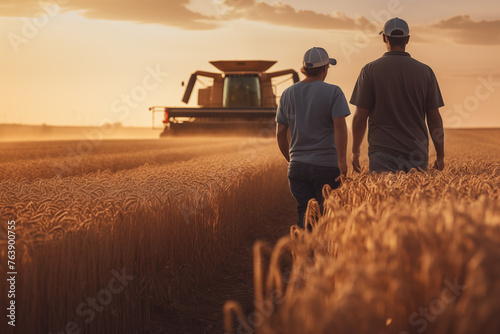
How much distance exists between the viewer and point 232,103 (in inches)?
883

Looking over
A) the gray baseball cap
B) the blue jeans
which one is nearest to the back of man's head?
the gray baseball cap

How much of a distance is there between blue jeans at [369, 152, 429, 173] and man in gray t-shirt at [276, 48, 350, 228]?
0.55m

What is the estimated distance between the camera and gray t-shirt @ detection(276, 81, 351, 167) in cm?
491

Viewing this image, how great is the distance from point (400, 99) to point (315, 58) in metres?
0.91

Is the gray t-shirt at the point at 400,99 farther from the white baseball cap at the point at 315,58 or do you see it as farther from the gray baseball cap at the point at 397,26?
the white baseball cap at the point at 315,58

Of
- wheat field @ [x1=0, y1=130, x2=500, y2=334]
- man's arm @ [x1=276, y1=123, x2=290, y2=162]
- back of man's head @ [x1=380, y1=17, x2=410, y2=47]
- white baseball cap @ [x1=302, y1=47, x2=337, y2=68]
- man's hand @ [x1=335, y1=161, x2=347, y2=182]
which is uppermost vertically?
back of man's head @ [x1=380, y1=17, x2=410, y2=47]

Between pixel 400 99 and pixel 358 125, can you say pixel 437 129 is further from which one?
pixel 358 125

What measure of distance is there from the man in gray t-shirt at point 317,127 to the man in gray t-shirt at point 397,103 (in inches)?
16.9

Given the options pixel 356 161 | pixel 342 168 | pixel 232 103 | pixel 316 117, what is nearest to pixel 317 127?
pixel 316 117

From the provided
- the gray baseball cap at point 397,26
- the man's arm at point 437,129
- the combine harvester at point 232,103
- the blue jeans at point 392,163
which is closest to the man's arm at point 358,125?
the blue jeans at point 392,163

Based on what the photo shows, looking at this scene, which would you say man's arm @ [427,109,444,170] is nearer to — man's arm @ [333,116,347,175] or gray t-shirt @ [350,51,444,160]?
gray t-shirt @ [350,51,444,160]

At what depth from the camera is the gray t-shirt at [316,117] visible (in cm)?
491

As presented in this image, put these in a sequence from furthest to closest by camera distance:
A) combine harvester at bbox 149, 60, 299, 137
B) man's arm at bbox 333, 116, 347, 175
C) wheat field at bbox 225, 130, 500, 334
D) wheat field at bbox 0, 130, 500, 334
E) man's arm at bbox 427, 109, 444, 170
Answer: combine harvester at bbox 149, 60, 299, 137
man's arm at bbox 427, 109, 444, 170
man's arm at bbox 333, 116, 347, 175
wheat field at bbox 0, 130, 500, 334
wheat field at bbox 225, 130, 500, 334

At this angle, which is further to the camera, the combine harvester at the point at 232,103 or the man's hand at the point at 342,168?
the combine harvester at the point at 232,103
